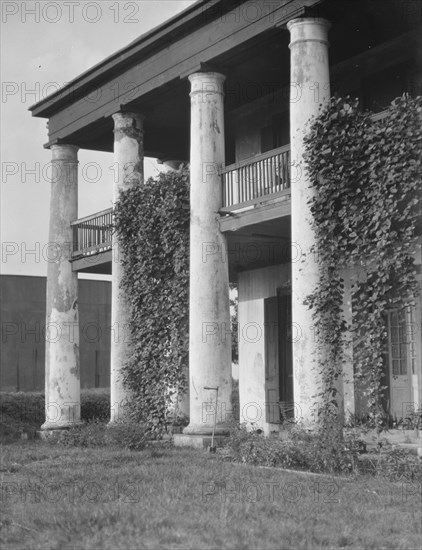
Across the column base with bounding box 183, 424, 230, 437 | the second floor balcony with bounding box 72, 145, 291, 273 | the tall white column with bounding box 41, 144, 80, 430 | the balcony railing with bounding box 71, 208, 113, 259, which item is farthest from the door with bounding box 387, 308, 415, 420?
Answer: the tall white column with bounding box 41, 144, 80, 430

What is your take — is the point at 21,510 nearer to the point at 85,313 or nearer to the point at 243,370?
the point at 243,370

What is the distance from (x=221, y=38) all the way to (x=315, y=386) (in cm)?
605

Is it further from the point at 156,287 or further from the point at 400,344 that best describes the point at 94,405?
the point at 400,344

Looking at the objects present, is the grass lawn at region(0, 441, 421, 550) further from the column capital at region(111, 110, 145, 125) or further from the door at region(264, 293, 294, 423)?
the column capital at region(111, 110, 145, 125)

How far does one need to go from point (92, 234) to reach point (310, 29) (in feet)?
27.1

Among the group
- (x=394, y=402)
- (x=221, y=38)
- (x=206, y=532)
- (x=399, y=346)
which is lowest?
(x=206, y=532)

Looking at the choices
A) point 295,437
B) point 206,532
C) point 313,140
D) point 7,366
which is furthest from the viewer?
point 7,366

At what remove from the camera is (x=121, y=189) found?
18359 millimetres

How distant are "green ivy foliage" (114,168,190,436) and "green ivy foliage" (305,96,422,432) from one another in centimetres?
382

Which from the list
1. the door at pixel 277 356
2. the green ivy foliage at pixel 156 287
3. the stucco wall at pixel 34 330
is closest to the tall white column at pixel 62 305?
the green ivy foliage at pixel 156 287

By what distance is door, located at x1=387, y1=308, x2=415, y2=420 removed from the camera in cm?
1502

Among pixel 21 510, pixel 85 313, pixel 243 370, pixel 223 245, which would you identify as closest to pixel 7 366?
pixel 85 313

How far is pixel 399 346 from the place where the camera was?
15.3 metres

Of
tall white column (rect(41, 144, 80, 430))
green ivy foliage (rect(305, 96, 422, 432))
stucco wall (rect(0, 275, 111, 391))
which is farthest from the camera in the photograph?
stucco wall (rect(0, 275, 111, 391))
